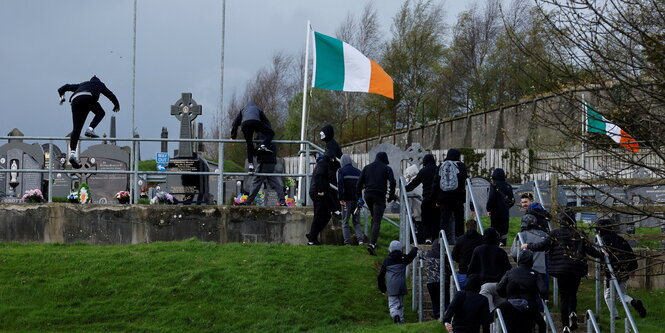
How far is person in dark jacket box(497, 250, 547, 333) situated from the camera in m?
11.4

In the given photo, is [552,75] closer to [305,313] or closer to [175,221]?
[305,313]

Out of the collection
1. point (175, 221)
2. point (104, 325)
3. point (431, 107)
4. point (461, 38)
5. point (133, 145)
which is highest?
point (461, 38)

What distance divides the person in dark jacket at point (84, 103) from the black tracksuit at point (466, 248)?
763 cm

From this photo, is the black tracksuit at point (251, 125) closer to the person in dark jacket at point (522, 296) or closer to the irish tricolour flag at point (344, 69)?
the irish tricolour flag at point (344, 69)

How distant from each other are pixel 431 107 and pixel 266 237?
33217 millimetres

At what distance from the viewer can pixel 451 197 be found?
603 inches

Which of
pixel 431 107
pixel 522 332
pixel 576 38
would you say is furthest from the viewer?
pixel 431 107

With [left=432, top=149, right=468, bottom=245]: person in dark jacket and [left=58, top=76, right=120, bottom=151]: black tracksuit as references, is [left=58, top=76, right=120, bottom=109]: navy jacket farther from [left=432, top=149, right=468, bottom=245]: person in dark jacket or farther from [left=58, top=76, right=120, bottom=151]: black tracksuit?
[left=432, top=149, right=468, bottom=245]: person in dark jacket

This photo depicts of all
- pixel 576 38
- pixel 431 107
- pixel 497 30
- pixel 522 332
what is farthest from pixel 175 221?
pixel 497 30

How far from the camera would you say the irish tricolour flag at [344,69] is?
2300cm

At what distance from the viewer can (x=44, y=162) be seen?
26031 millimetres

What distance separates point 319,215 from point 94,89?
4.71 metres

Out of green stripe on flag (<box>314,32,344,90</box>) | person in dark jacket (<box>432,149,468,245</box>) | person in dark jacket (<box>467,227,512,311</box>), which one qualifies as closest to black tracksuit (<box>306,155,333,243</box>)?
person in dark jacket (<box>432,149,468,245</box>)

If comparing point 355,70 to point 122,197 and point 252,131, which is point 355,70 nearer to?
point 252,131
